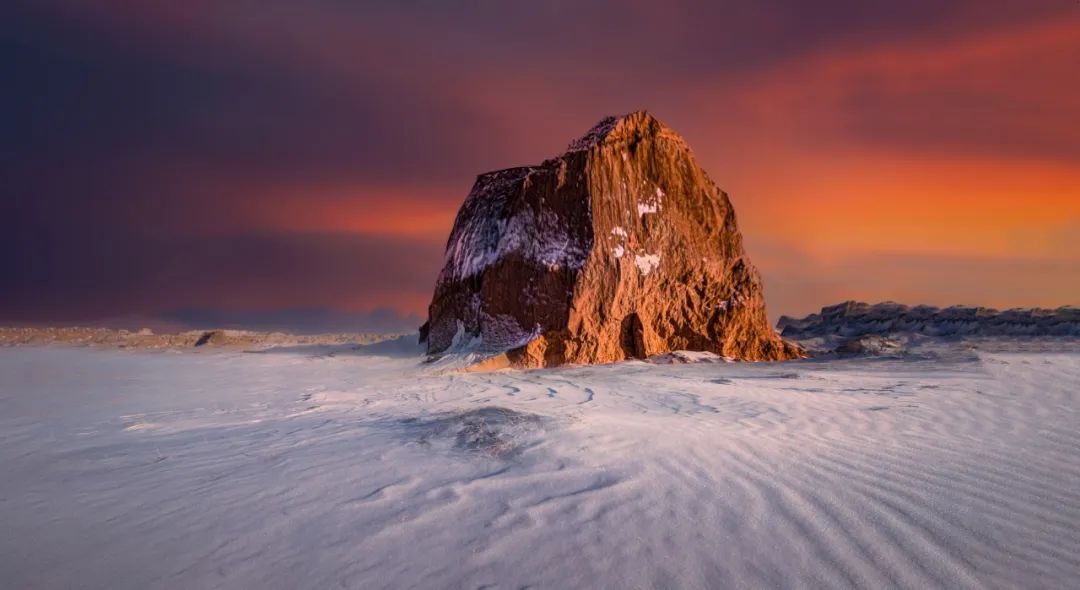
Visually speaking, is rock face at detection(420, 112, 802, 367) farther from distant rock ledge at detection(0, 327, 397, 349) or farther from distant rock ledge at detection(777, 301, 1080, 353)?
distant rock ledge at detection(0, 327, 397, 349)

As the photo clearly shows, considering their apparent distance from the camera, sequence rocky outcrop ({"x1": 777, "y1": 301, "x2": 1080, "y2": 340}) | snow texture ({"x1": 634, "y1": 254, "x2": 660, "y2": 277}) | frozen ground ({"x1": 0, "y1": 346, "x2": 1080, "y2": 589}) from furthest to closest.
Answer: rocky outcrop ({"x1": 777, "y1": 301, "x2": 1080, "y2": 340}) < snow texture ({"x1": 634, "y1": 254, "x2": 660, "y2": 277}) < frozen ground ({"x1": 0, "y1": 346, "x2": 1080, "y2": 589})

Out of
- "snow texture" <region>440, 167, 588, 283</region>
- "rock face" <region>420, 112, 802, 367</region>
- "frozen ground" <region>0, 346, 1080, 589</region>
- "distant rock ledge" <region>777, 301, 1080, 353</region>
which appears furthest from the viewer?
"distant rock ledge" <region>777, 301, 1080, 353</region>

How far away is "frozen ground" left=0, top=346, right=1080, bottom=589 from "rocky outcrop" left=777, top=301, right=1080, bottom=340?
9.70 m

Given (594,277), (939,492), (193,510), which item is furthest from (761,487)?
(594,277)

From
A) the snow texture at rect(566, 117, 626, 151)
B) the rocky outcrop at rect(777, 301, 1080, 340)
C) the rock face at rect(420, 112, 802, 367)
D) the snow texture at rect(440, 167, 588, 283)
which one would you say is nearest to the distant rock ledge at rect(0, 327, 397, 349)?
the snow texture at rect(440, 167, 588, 283)

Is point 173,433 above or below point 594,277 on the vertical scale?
below

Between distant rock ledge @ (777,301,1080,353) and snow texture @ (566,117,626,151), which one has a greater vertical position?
snow texture @ (566,117,626,151)

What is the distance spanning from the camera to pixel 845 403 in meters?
4.54

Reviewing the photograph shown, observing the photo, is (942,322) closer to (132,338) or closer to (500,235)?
(500,235)

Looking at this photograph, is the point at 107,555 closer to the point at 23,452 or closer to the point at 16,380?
the point at 23,452

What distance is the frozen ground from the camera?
76.1 inches

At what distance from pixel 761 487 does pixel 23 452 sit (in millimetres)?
4830

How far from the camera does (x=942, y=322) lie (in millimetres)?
13945

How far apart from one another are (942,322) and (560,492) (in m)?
15.8
